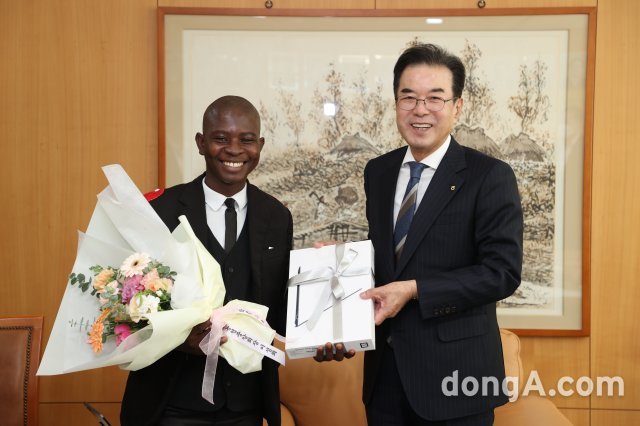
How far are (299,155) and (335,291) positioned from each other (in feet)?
4.30

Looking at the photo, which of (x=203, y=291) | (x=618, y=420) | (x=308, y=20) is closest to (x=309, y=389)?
(x=203, y=291)

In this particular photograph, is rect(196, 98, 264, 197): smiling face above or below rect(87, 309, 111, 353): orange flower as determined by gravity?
above

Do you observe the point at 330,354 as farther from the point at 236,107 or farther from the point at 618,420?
the point at 618,420

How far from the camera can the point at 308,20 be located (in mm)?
3027

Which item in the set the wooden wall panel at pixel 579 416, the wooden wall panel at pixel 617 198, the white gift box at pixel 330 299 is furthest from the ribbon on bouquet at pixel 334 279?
the wooden wall panel at pixel 579 416

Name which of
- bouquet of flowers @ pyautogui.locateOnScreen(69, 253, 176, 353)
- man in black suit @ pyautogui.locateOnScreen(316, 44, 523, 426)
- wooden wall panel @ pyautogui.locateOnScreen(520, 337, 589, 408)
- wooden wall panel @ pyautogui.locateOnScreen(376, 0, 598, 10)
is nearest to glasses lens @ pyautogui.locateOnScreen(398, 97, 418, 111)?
man in black suit @ pyautogui.locateOnScreen(316, 44, 523, 426)

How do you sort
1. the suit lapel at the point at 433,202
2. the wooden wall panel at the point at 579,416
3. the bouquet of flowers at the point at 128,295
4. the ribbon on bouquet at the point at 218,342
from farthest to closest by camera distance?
1. the wooden wall panel at the point at 579,416
2. the suit lapel at the point at 433,202
3. the ribbon on bouquet at the point at 218,342
4. the bouquet of flowers at the point at 128,295

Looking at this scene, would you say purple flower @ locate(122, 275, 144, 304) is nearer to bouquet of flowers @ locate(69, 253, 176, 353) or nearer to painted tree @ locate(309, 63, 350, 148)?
bouquet of flowers @ locate(69, 253, 176, 353)

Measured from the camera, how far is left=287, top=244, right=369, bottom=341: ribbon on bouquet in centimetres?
185

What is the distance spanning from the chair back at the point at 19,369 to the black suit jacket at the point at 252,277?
0.72m

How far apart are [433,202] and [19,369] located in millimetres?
1746

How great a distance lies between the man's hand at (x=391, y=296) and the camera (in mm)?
1826

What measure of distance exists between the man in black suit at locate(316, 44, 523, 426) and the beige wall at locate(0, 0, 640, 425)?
1251 mm

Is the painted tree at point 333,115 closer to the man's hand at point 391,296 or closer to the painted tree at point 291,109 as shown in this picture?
the painted tree at point 291,109
